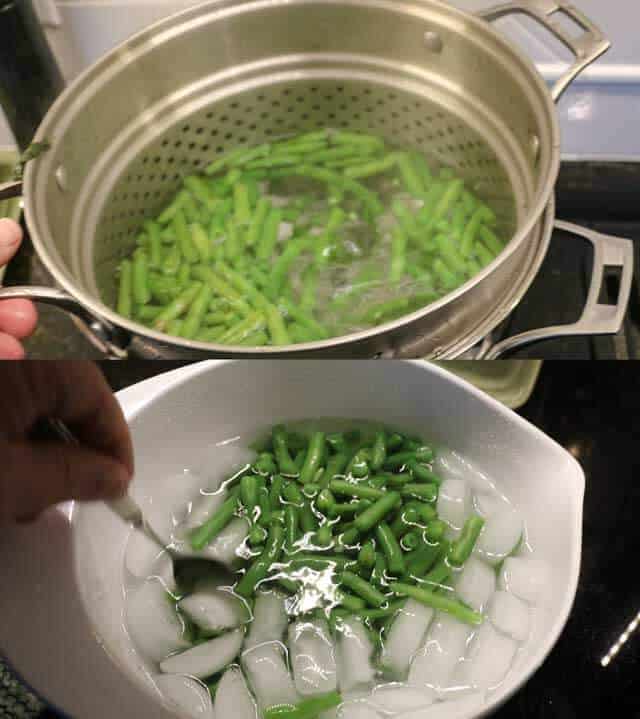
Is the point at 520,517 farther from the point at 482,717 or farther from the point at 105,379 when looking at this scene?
the point at 105,379

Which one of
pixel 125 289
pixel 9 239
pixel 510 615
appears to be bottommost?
pixel 510 615

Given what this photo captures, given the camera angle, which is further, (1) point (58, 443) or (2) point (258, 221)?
(2) point (258, 221)

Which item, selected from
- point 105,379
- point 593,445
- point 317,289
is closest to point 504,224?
point 317,289

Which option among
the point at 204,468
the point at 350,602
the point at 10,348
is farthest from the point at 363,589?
the point at 10,348

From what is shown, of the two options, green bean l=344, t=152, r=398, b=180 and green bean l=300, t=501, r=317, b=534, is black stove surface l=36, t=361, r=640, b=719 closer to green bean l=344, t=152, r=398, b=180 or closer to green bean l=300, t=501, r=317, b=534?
green bean l=300, t=501, r=317, b=534

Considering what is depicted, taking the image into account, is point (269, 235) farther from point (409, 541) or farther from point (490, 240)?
point (409, 541)

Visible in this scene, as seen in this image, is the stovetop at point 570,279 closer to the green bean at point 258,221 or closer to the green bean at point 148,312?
the green bean at point 148,312

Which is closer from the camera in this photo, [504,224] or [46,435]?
[46,435]
